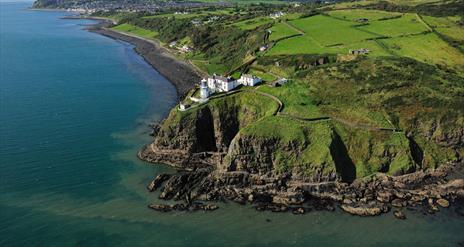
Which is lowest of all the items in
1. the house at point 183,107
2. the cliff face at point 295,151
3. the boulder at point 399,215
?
the boulder at point 399,215

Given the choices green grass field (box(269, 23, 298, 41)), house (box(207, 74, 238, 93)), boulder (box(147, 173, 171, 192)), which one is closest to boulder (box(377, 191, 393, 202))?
boulder (box(147, 173, 171, 192))

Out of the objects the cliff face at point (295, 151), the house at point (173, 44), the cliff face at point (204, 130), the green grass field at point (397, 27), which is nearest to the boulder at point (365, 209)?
the cliff face at point (295, 151)

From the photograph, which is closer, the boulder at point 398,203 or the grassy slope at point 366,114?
the boulder at point 398,203

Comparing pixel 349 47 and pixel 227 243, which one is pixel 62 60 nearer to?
pixel 349 47

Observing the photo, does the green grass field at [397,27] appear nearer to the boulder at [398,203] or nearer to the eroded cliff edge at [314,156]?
the eroded cliff edge at [314,156]

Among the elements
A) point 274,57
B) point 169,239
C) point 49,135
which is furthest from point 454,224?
point 49,135

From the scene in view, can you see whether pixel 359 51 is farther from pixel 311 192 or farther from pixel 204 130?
pixel 311 192
